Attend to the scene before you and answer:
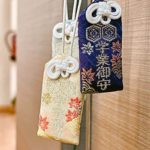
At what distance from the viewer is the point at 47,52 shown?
0.84m

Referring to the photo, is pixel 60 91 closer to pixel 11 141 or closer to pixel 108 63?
pixel 108 63

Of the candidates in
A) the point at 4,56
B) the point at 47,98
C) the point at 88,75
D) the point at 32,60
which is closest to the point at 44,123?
the point at 47,98

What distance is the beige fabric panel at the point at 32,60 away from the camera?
2.69 feet

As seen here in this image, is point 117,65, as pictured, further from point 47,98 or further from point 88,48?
point 47,98

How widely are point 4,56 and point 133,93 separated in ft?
13.7

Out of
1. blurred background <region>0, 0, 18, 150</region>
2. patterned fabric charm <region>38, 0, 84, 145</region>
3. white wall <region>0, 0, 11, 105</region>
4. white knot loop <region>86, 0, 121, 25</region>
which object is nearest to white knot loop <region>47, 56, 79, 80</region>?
patterned fabric charm <region>38, 0, 84, 145</region>

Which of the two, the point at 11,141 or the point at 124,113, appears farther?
the point at 11,141

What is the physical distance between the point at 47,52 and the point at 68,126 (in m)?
0.28

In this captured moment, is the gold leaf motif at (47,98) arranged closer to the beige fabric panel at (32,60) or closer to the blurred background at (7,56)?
the beige fabric panel at (32,60)

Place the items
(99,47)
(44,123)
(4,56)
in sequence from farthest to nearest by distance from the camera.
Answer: (4,56)
(44,123)
(99,47)

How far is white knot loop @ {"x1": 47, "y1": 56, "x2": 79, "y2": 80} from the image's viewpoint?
589 millimetres

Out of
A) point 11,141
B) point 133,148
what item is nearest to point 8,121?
point 11,141

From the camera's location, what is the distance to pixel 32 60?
1.01 metres

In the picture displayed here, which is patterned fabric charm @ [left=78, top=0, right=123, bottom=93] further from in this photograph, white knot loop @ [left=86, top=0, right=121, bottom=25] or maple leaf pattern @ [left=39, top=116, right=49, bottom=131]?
maple leaf pattern @ [left=39, top=116, right=49, bottom=131]
